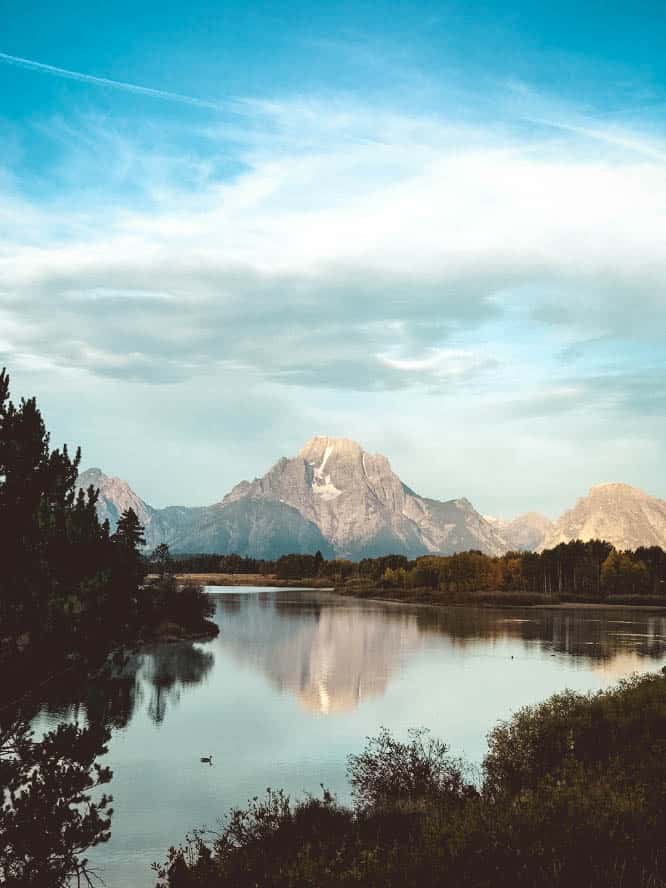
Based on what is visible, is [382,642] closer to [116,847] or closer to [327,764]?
[327,764]

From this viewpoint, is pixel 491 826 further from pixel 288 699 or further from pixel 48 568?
pixel 288 699

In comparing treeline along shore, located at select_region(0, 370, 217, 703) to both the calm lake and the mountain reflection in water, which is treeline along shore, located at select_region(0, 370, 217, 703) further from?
the mountain reflection in water

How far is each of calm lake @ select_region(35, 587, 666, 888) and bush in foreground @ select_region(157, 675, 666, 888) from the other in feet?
16.2

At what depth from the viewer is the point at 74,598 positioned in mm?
20062

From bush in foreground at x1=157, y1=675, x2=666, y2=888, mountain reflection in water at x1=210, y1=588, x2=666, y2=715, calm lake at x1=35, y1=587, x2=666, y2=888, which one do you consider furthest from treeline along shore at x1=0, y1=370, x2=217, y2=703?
mountain reflection in water at x1=210, y1=588, x2=666, y2=715

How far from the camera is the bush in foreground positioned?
17.0 metres

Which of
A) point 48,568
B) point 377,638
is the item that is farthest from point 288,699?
point 377,638

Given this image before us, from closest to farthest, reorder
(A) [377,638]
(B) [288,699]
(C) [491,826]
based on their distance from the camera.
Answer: (C) [491,826] → (B) [288,699] → (A) [377,638]

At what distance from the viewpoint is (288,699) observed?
198 feet

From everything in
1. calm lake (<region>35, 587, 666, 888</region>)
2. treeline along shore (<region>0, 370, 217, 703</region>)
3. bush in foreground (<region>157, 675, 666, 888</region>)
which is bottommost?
calm lake (<region>35, 587, 666, 888</region>)

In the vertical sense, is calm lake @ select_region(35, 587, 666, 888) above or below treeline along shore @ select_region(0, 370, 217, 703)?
below

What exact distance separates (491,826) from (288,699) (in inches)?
1678

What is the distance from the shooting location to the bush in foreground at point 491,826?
17.0m

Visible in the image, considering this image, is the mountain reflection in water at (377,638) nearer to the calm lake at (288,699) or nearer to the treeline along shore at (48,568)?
the calm lake at (288,699)
